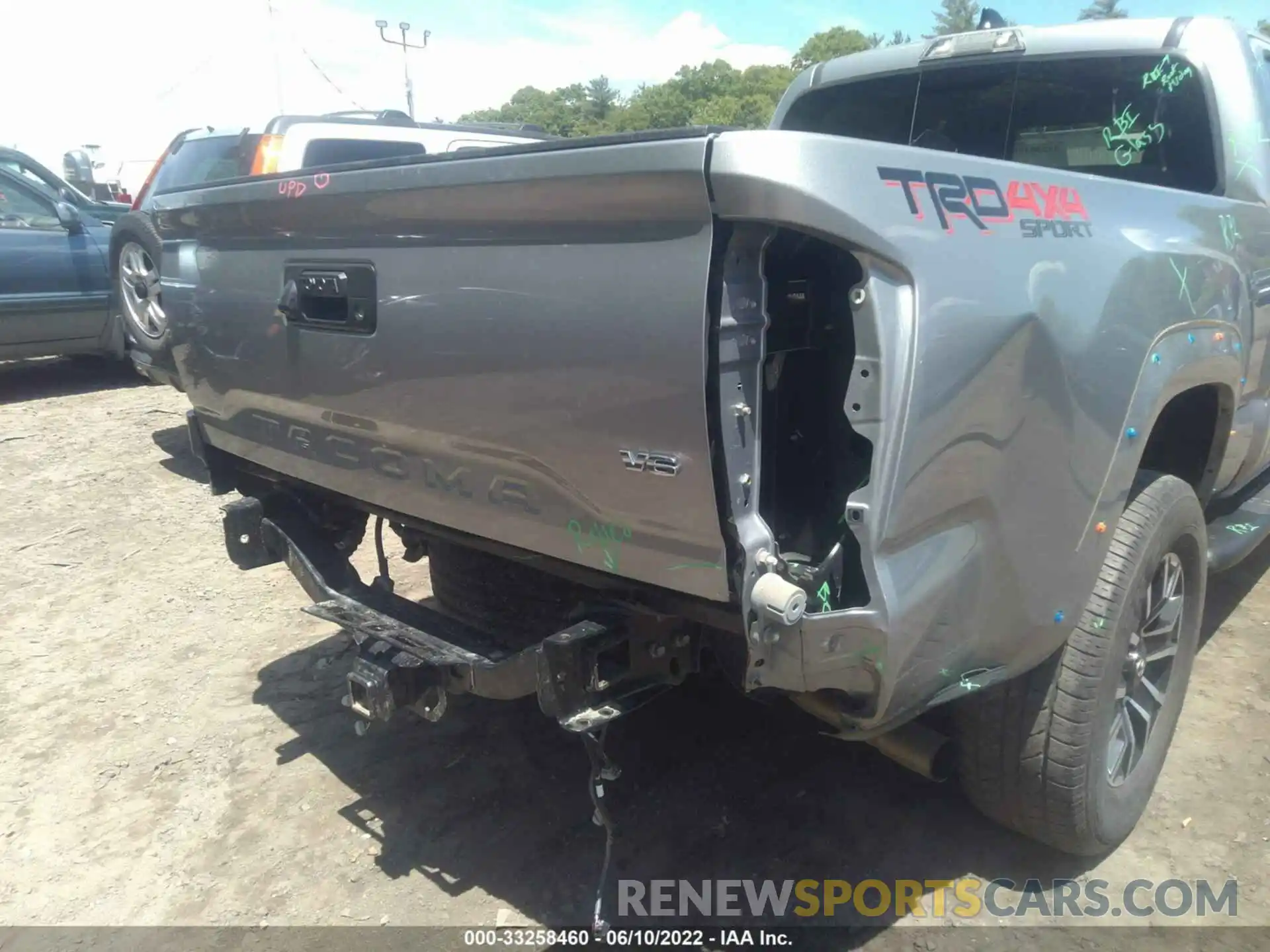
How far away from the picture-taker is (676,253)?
5.90 feet

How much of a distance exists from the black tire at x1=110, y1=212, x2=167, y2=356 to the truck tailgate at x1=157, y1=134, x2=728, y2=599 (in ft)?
9.89

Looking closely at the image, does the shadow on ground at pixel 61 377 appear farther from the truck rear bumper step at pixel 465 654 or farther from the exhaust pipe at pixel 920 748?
the exhaust pipe at pixel 920 748

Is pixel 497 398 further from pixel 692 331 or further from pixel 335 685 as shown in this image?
pixel 335 685

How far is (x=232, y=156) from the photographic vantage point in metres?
6.34

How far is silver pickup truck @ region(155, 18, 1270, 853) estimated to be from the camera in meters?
1.78

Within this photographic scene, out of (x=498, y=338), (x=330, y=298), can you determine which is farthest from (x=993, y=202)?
(x=330, y=298)

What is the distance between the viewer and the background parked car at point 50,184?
8.28 meters

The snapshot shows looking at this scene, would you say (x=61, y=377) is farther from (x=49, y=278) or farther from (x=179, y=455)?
(x=179, y=455)

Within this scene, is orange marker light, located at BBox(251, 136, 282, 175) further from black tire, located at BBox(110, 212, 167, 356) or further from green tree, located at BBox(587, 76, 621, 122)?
green tree, located at BBox(587, 76, 621, 122)

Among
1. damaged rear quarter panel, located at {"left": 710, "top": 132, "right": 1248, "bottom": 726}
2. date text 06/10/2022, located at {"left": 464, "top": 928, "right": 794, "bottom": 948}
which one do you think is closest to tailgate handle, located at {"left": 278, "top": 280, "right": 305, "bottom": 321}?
damaged rear quarter panel, located at {"left": 710, "top": 132, "right": 1248, "bottom": 726}

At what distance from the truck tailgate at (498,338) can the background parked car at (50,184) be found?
268 inches

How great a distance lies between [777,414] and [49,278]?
8195 mm

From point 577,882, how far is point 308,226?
191 cm

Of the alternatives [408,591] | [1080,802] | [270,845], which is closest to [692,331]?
[1080,802]
